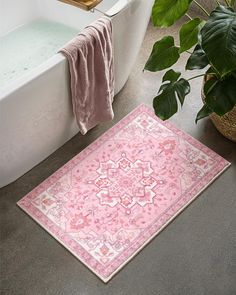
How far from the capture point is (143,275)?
1928mm

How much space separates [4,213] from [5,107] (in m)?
0.56

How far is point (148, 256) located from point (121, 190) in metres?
0.35

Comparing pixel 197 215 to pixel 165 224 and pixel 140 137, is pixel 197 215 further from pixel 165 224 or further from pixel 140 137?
pixel 140 137

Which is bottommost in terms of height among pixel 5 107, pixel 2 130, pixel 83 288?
pixel 83 288

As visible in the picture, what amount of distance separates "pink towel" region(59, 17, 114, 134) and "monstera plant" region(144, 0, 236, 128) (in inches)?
8.9

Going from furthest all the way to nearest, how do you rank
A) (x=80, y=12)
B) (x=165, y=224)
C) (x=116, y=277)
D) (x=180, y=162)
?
(x=80, y=12), (x=180, y=162), (x=165, y=224), (x=116, y=277)

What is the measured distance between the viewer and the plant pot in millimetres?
2197

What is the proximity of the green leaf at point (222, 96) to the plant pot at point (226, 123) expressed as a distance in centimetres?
28

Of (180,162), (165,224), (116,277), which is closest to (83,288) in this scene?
(116,277)

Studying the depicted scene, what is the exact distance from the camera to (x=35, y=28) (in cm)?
262

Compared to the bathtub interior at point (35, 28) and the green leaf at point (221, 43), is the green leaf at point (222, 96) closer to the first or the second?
the green leaf at point (221, 43)

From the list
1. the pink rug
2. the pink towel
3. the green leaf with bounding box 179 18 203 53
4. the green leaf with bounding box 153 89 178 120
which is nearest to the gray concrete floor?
the pink rug

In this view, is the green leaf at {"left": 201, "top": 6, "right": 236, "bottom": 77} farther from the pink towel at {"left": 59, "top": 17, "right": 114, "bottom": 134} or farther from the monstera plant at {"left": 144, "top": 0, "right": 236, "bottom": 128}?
the pink towel at {"left": 59, "top": 17, "right": 114, "bottom": 134}

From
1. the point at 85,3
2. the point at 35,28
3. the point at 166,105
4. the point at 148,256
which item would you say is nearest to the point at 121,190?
the point at 148,256
